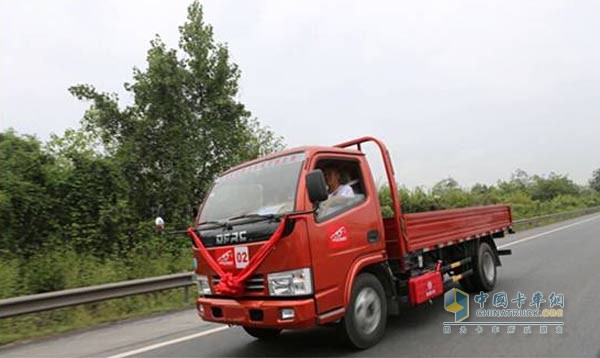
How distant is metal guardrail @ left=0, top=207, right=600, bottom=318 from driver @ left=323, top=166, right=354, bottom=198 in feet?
15.1

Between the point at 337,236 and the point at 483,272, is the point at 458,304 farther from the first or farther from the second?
the point at 337,236

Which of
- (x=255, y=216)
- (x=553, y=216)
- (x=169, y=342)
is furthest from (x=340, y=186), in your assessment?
(x=553, y=216)

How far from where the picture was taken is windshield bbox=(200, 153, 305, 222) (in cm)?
517

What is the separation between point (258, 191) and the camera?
17.8 feet

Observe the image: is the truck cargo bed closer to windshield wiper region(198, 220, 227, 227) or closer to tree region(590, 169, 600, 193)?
windshield wiper region(198, 220, 227, 227)

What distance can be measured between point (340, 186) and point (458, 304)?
3140mm

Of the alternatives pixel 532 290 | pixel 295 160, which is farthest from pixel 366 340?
pixel 532 290

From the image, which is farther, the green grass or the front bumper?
the green grass

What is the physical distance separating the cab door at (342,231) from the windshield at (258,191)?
0.94ft

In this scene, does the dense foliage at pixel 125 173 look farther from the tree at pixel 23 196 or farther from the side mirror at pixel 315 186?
the side mirror at pixel 315 186

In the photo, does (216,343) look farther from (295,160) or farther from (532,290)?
(532,290)

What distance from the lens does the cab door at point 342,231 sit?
16.0ft

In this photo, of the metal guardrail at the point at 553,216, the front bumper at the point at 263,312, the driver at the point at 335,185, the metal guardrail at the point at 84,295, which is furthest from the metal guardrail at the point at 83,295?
the metal guardrail at the point at 553,216

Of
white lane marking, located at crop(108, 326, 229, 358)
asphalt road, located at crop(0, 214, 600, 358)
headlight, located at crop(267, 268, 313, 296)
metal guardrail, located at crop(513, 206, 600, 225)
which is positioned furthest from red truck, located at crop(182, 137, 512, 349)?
metal guardrail, located at crop(513, 206, 600, 225)
